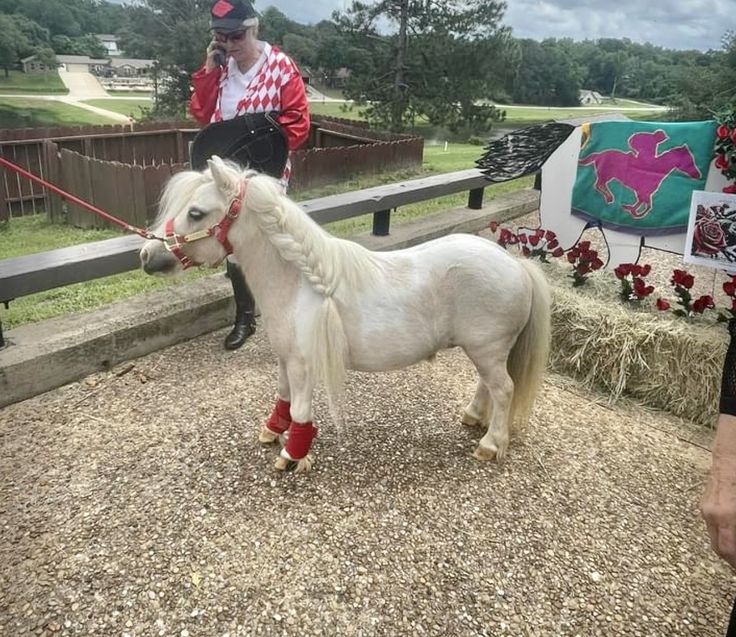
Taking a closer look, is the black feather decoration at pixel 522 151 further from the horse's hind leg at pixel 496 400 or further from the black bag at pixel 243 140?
the horse's hind leg at pixel 496 400

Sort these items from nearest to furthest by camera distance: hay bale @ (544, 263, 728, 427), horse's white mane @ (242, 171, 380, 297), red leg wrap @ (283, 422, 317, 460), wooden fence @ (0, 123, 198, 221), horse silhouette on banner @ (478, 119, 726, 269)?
horse's white mane @ (242, 171, 380, 297), red leg wrap @ (283, 422, 317, 460), hay bale @ (544, 263, 728, 427), horse silhouette on banner @ (478, 119, 726, 269), wooden fence @ (0, 123, 198, 221)

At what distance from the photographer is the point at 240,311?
387 cm

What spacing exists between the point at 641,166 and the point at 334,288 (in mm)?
2831

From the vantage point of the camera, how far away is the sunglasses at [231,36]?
3.06 m

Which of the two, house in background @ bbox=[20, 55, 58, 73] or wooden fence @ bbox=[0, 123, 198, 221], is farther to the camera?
wooden fence @ bbox=[0, 123, 198, 221]

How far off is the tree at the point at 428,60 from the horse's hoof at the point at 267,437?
52.1ft

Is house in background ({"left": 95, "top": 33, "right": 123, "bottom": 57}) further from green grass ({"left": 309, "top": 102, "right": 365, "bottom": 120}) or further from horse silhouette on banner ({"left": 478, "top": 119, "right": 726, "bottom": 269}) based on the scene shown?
green grass ({"left": 309, "top": 102, "right": 365, "bottom": 120})

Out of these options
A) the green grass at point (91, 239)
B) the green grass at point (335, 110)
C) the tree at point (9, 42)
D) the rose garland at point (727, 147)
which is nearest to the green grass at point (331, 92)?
the green grass at point (335, 110)

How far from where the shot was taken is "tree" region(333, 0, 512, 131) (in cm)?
1622

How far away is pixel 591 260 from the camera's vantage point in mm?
4074

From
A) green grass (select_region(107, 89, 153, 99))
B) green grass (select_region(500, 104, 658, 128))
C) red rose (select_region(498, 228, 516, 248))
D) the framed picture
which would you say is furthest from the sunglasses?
green grass (select_region(500, 104, 658, 128))

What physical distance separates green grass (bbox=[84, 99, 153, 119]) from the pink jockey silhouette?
611cm

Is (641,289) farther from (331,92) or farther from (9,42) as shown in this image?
(331,92)

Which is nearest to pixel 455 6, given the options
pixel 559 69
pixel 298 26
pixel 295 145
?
pixel 559 69
